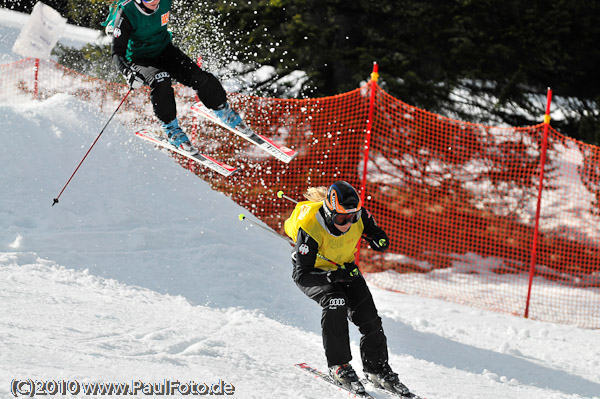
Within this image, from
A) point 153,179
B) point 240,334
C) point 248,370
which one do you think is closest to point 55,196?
point 153,179

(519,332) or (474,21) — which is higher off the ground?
(474,21)

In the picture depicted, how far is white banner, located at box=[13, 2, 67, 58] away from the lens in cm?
912

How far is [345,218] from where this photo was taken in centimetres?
423

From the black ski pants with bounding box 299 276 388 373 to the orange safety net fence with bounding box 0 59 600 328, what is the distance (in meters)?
5.05

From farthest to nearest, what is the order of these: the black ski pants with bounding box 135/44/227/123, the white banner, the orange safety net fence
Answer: the orange safety net fence < the white banner < the black ski pants with bounding box 135/44/227/123

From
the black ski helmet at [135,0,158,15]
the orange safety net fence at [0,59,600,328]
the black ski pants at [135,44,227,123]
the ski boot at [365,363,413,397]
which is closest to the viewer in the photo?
the ski boot at [365,363,413,397]

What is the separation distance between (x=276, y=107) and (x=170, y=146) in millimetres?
3595

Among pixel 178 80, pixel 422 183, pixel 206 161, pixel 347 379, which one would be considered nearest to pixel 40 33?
pixel 178 80

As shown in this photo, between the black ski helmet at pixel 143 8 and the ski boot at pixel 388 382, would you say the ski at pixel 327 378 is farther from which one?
the black ski helmet at pixel 143 8

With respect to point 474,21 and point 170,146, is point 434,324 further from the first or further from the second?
point 474,21

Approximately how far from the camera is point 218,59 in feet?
37.2

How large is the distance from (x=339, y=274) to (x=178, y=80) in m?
2.92

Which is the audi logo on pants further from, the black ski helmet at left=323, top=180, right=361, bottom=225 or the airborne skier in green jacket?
the airborne skier in green jacket

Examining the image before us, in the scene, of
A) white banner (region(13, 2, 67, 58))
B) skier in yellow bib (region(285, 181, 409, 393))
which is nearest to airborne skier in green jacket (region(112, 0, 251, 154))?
skier in yellow bib (region(285, 181, 409, 393))
